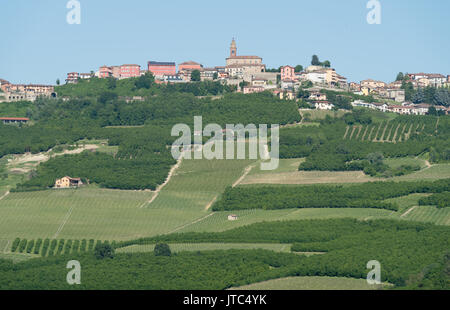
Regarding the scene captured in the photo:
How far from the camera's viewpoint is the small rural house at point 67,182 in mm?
108812

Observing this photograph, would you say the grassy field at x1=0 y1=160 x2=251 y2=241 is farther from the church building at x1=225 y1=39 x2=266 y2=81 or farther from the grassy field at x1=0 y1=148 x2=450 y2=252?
the church building at x1=225 y1=39 x2=266 y2=81

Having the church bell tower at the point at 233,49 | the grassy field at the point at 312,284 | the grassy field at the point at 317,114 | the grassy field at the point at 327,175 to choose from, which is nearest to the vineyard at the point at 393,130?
the grassy field at the point at 317,114

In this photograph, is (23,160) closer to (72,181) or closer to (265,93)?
(72,181)

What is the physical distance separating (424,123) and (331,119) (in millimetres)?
11116

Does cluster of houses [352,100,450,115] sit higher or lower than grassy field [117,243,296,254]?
higher

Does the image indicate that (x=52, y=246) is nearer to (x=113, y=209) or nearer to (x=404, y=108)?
(x=113, y=209)

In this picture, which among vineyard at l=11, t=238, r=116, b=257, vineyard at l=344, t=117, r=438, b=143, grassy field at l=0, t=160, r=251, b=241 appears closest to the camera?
vineyard at l=11, t=238, r=116, b=257

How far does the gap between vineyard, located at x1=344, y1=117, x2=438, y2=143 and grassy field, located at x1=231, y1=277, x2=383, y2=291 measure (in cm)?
4785

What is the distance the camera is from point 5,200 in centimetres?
10419

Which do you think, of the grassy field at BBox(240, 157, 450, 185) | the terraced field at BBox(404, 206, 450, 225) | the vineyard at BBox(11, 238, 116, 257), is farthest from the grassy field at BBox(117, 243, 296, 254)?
the grassy field at BBox(240, 157, 450, 185)

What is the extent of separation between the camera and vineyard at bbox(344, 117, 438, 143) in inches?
4859

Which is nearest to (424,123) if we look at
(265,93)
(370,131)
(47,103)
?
(370,131)

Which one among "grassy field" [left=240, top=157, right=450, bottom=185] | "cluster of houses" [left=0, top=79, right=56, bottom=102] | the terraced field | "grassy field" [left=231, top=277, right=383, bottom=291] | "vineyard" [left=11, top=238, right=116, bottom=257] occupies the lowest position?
"grassy field" [left=231, top=277, right=383, bottom=291]

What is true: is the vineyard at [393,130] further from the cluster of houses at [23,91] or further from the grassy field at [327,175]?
the cluster of houses at [23,91]
